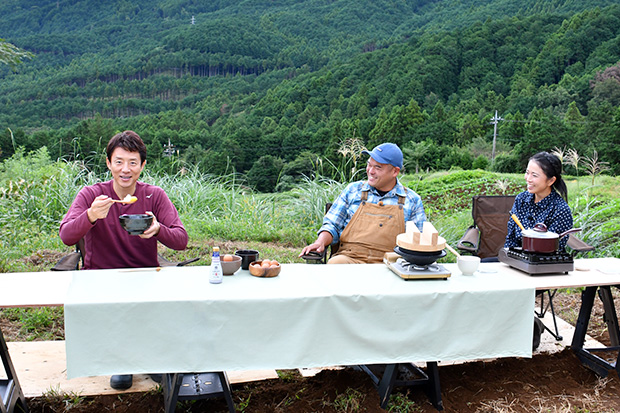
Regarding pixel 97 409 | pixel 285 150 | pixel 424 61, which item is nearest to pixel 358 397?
pixel 97 409

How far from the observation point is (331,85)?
2164 inches

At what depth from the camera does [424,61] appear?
51406 mm

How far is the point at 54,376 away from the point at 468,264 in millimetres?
2123

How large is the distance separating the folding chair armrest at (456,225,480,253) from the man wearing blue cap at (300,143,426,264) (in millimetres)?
463

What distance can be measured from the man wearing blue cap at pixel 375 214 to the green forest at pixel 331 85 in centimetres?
300

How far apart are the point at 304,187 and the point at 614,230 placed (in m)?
3.40

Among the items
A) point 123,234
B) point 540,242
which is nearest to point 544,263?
point 540,242

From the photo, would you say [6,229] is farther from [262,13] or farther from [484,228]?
[262,13]

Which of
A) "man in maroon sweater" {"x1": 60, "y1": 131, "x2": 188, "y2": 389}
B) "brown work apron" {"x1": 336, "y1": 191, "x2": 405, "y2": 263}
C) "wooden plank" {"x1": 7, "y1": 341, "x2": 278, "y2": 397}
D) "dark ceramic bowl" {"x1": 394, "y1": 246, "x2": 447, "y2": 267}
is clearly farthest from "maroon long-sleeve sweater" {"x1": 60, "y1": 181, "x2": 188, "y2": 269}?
"dark ceramic bowl" {"x1": 394, "y1": 246, "x2": 447, "y2": 267}

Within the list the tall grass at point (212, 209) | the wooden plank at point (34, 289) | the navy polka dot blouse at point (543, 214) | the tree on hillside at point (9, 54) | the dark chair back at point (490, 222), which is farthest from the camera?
the tree on hillside at point (9, 54)

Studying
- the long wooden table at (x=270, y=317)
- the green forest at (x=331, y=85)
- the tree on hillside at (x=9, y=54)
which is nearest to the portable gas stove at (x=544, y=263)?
the long wooden table at (x=270, y=317)

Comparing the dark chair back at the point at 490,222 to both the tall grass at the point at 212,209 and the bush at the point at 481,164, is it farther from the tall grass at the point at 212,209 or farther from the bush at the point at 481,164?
the bush at the point at 481,164

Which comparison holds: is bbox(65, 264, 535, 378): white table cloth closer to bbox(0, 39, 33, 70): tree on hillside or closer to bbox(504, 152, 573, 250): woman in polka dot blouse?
bbox(504, 152, 573, 250): woman in polka dot blouse

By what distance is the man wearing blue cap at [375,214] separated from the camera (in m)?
3.12
